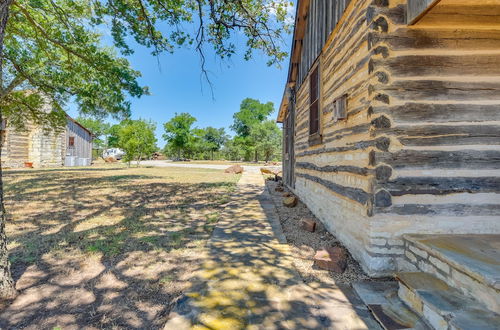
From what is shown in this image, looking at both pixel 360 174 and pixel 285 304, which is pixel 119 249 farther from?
pixel 360 174

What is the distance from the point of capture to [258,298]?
7.88ft

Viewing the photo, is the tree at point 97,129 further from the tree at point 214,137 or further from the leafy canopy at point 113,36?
the leafy canopy at point 113,36

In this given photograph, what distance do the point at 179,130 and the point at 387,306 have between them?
163 feet

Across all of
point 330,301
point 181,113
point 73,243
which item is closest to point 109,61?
point 73,243

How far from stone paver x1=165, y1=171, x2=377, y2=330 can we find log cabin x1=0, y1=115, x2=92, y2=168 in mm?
19616

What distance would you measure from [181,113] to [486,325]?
52.4m

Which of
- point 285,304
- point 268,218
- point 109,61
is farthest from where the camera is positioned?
point 109,61

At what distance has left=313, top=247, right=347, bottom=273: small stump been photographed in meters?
3.05

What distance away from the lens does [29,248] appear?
140 inches

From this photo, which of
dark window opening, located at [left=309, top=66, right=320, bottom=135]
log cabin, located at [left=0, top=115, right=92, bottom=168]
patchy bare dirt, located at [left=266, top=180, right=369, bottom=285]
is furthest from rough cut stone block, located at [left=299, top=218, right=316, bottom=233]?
log cabin, located at [left=0, top=115, right=92, bottom=168]

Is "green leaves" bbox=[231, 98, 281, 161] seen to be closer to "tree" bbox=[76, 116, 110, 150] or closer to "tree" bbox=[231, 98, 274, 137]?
"tree" bbox=[231, 98, 274, 137]

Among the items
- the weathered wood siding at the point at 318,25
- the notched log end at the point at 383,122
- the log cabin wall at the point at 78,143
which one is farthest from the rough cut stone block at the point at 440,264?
the log cabin wall at the point at 78,143

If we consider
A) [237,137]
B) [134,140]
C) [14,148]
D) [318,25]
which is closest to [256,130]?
[237,137]

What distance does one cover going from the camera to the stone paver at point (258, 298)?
2.04 meters
